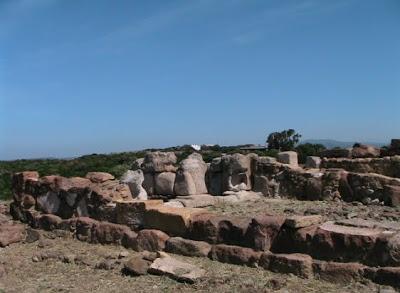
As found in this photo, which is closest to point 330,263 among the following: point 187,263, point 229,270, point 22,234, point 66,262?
point 229,270

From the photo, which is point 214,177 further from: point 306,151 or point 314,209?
point 306,151

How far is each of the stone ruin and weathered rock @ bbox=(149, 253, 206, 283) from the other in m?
0.62

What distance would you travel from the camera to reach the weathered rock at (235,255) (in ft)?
27.0

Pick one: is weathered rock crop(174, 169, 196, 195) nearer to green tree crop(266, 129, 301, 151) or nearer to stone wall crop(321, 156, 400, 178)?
stone wall crop(321, 156, 400, 178)

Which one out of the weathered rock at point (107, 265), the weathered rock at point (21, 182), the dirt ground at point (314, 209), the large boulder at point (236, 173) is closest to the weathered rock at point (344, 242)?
the dirt ground at point (314, 209)

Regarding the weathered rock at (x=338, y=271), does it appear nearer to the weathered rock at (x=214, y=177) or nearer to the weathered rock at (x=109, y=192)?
the weathered rock at (x=109, y=192)

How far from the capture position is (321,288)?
7059mm

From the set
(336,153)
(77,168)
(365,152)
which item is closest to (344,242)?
(365,152)

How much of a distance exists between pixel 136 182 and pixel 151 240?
3.79m

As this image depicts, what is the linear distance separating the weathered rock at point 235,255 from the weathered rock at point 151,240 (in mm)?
1211

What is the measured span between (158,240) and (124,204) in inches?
60.6

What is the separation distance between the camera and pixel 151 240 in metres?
9.74

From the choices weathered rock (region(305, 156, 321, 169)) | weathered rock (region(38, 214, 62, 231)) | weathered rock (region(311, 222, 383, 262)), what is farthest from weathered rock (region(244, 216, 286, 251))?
weathered rock (region(305, 156, 321, 169))

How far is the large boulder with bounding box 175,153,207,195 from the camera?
13.1 m
